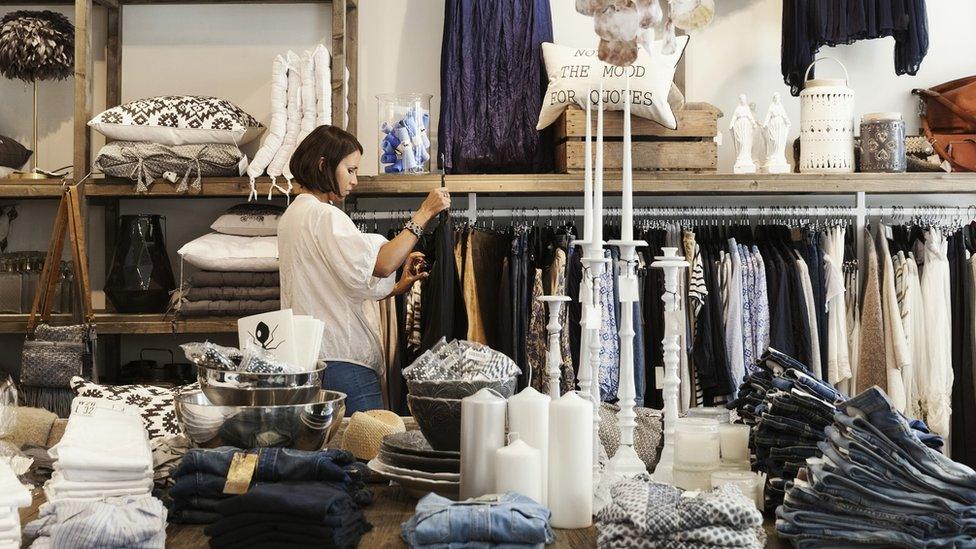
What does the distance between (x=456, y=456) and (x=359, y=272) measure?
1569mm

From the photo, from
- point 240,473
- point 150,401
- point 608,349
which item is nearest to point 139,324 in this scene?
point 150,401

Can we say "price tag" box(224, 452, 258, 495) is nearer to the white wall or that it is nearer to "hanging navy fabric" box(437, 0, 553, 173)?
"hanging navy fabric" box(437, 0, 553, 173)

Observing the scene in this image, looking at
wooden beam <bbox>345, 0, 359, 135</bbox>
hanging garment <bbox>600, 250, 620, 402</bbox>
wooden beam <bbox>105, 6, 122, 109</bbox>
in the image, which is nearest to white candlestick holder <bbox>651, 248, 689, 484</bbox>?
hanging garment <bbox>600, 250, 620, 402</bbox>

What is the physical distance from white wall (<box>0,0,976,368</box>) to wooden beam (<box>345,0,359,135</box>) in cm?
7

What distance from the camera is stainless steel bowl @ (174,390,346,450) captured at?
1761mm

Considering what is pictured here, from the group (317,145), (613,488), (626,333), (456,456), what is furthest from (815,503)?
(317,145)

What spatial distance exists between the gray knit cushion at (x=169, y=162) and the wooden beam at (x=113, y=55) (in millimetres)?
572

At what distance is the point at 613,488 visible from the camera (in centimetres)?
154

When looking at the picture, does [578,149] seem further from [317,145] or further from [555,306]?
[555,306]

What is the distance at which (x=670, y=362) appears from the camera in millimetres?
1836

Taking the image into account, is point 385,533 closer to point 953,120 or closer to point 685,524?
point 685,524

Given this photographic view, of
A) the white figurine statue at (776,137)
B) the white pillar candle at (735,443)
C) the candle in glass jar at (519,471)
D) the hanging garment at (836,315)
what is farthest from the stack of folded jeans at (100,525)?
the white figurine statue at (776,137)

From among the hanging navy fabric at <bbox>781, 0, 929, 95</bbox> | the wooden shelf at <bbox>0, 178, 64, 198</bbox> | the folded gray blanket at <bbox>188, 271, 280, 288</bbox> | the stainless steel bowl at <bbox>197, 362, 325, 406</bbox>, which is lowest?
the stainless steel bowl at <bbox>197, 362, 325, 406</bbox>

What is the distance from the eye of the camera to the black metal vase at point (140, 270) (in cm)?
421
